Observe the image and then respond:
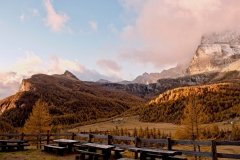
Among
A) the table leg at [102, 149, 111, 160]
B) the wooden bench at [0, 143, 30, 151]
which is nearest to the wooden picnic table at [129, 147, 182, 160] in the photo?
the table leg at [102, 149, 111, 160]

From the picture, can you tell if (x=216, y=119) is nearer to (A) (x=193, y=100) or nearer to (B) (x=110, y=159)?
(A) (x=193, y=100)

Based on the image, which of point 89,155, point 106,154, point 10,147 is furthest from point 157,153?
point 10,147

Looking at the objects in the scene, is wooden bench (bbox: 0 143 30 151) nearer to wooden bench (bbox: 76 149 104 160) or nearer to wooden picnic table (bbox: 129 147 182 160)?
wooden bench (bbox: 76 149 104 160)

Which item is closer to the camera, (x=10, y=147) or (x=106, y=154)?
(x=106, y=154)

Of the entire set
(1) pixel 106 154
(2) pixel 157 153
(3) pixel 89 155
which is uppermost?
(2) pixel 157 153

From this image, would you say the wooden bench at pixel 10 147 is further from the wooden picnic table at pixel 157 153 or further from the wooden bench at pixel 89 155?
the wooden picnic table at pixel 157 153

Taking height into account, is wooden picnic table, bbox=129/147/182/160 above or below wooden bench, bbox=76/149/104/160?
above

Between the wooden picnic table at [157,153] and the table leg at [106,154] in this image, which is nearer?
the wooden picnic table at [157,153]

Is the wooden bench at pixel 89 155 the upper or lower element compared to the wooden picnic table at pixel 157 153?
lower

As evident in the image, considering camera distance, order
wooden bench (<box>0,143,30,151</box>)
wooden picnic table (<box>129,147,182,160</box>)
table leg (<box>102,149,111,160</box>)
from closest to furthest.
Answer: wooden picnic table (<box>129,147,182,160</box>) → table leg (<box>102,149,111,160</box>) → wooden bench (<box>0,143,30,151</box>)

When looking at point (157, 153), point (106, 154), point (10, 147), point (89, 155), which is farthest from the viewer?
point (10, 147)

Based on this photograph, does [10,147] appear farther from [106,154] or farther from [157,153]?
[157,153]

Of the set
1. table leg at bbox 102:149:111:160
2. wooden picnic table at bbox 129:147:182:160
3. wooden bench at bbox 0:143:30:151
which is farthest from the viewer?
wooden bench at bbox 0:143:30:151

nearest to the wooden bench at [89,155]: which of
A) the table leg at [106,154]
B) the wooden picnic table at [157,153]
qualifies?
the table leg at [106,154]
